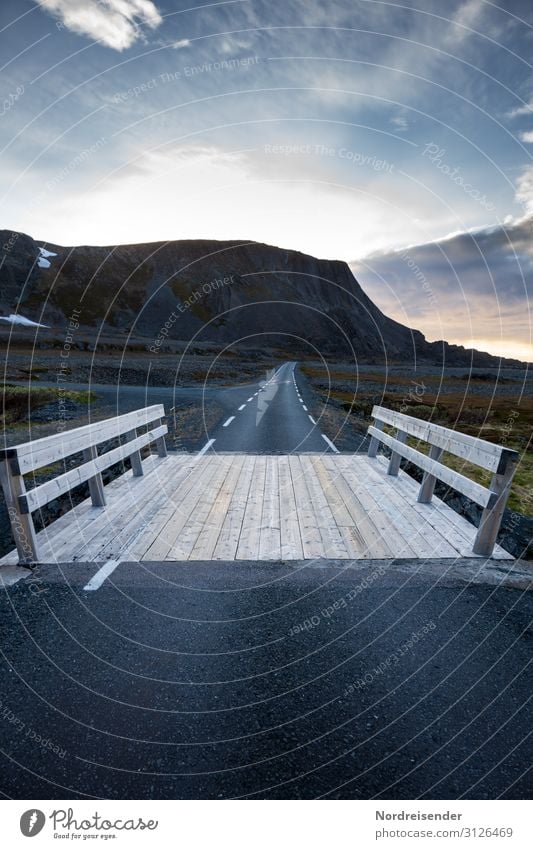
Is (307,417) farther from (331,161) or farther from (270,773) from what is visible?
(270,773)

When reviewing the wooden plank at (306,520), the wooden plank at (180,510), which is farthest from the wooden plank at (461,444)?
the wooden plank at (180,510)

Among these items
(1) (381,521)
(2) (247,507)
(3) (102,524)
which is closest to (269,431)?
(2) (247,507)

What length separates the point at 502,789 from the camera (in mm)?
2256

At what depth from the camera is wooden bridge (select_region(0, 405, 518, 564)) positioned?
15.2 feet

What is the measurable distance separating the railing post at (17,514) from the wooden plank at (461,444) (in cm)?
485

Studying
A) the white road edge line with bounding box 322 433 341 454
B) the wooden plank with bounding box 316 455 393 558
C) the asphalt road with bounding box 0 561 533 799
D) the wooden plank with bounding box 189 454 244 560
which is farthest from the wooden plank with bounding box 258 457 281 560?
the white road edge line with bounding box 322 433 341 454

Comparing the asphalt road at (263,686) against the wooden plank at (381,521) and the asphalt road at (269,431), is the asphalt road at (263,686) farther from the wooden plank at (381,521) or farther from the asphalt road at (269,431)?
the asphalt road at (269,431)

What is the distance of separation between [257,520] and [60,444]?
268 cm

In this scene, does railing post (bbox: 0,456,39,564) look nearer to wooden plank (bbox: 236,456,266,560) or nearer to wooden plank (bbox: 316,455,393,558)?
wooden plank (bbox: 236,456,266,560)

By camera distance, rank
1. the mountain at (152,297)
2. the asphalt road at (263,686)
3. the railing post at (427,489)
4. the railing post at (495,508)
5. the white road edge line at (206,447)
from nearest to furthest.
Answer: the asphalt road at (263,686), the railing post at (495,508), the railing post at (427,489), the white road edge line at (206,447), the mountain at (152,297)

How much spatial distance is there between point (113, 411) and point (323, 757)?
1602 centimetres
